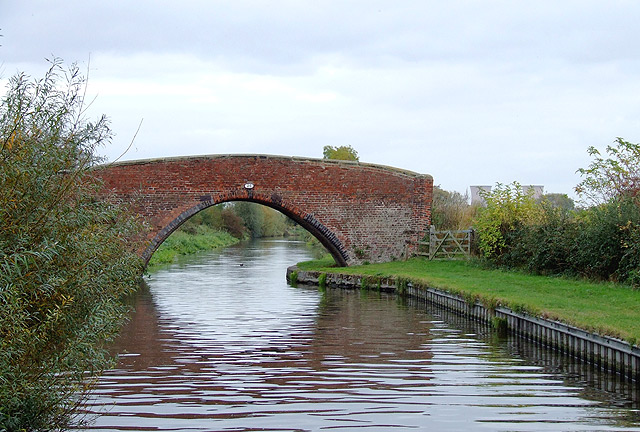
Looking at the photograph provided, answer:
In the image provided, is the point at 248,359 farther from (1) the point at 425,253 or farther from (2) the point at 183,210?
(1) the point at 425,253

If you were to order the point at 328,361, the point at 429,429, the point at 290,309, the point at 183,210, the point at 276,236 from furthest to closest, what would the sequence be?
the point at 276,236, the point at 183,210, the point at 290,309, the point at 328,361, the point at 429,429

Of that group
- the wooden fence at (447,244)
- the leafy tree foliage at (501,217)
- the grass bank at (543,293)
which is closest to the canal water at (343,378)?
the grass bank at (543,293)

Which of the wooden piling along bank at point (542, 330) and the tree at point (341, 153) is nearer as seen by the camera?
the wooden piling along bank at point (542, 330)

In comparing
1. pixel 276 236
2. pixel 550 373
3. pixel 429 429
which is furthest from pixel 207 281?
pixel 276 236

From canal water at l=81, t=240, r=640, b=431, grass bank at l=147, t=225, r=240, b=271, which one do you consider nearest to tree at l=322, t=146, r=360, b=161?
grass bank at l=147, t=225, r=240, b=271

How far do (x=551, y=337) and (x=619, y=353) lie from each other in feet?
7.51

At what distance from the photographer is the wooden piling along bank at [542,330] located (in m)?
10.7

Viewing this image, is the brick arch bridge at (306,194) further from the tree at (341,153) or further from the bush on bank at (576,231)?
the tree at (341,153)

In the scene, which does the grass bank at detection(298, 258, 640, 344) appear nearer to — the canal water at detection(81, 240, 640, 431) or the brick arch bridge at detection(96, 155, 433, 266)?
the canal water at detection(81, 240, 640, 431)

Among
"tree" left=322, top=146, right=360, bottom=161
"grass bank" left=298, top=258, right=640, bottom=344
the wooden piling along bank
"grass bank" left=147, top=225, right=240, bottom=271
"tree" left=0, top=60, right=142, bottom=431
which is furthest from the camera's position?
"tree" left=322, top=146, right=360, bottom=161

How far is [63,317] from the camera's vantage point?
756cm

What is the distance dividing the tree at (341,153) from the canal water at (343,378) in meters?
42.3

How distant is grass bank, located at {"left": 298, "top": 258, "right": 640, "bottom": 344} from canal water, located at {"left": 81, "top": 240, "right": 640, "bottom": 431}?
632 mm

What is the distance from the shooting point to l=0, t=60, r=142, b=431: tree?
23.2ft
